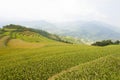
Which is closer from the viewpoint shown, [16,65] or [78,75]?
[78,75]

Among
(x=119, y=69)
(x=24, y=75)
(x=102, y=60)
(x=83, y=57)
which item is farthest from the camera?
(x=83, y=57)

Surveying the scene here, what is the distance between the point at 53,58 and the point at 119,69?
14.4m

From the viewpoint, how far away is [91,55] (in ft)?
185

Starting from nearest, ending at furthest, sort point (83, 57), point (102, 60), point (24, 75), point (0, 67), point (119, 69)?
point (24, 75) → point (0, 67) → point (119, 69) → point (102, 60) → point (83, 57)

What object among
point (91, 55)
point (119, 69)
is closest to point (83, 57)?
point (91, 55)

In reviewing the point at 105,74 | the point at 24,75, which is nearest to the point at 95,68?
the point at 105,74

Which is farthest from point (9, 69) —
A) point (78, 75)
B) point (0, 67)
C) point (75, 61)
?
point (75, 61)

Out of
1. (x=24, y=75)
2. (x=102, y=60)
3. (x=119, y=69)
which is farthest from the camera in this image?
(x=102, y=60)

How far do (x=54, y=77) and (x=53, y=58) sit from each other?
11644 mm

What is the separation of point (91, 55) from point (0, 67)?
24814mm

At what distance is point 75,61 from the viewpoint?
49.3 m

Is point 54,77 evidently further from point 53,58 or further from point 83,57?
point 83,57

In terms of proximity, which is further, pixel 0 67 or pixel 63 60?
pixel 63 60

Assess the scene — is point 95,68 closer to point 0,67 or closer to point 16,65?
point 16,65
